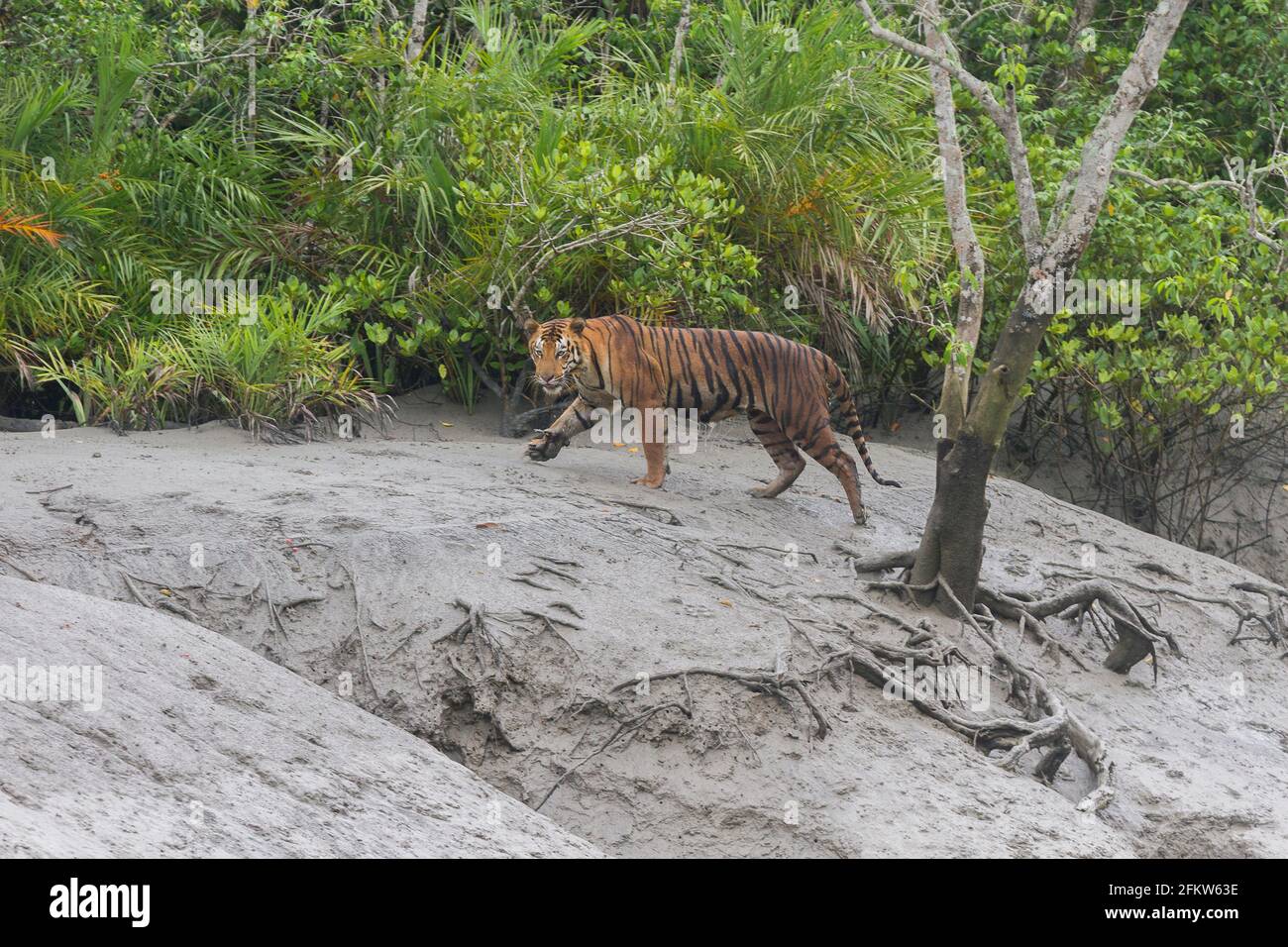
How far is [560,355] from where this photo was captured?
8.66 metres

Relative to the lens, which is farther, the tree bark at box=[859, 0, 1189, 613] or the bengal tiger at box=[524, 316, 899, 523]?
the bengal tiger at box=[524, 316, 899, 523]

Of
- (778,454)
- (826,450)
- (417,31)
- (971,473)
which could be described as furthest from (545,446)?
(417,31)

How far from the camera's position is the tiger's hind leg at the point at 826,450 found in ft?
28.8

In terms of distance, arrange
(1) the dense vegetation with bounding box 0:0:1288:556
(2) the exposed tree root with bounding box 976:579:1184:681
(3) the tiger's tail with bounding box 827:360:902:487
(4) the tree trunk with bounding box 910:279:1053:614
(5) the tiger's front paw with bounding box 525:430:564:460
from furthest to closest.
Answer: (1) the dense vegetation with bounding box 0:0:1288:556 → (3) the tiger's tail with bounding box 827:360:902:487 → (5) the tiger's front paw with bounding box 525:430:564:460 → (2) the exposed tree root with bounding box 976:579:1184:681 → (4) the tree trunk with bounding box 910:279:1053:614

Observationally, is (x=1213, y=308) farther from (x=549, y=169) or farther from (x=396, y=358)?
(x=396, y=358)

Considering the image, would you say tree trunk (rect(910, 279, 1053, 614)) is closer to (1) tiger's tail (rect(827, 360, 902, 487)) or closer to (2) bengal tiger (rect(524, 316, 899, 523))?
(2) bengal tiger (rect(524, 316, 899, 523))

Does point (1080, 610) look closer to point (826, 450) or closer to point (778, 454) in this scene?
point (826, 450)

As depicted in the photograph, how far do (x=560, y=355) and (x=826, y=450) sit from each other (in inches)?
62.7

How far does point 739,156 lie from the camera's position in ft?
34.1

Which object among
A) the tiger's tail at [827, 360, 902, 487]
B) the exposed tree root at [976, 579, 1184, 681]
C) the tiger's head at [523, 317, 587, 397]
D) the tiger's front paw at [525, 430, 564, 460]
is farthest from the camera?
the tiger's tail at [827, 360, 902, 487]

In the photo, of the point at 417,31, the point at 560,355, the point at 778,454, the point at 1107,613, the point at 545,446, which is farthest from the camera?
the point at 417,31

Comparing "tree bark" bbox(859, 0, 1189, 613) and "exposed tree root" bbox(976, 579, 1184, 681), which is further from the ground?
"tree bark" bbox(859, 0, 1189, 613)

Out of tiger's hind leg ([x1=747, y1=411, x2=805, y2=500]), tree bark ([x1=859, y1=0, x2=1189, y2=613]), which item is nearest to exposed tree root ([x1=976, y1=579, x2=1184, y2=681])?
tree bark ([x1=859, y1=0, x2=1189, y2=613])

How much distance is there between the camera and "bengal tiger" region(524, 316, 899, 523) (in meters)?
8.68
